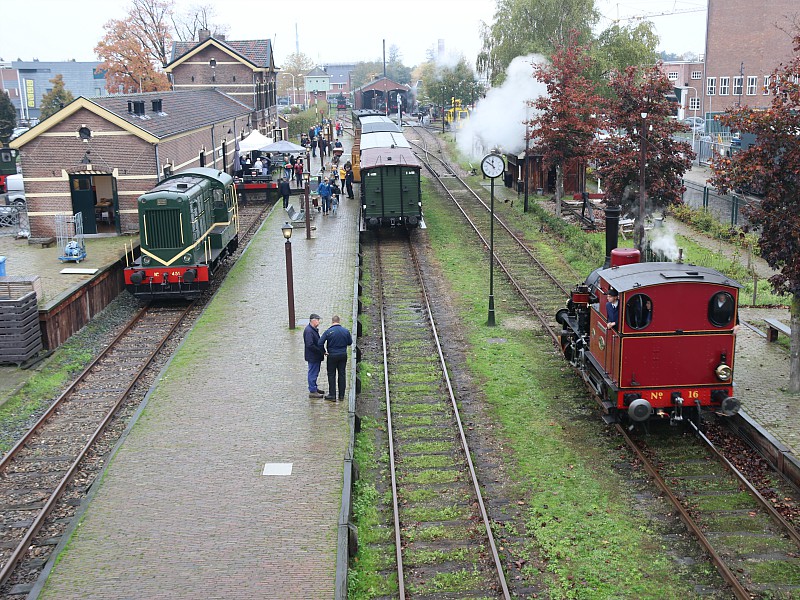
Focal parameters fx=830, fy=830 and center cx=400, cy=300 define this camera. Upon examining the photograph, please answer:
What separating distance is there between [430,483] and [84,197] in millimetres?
19779

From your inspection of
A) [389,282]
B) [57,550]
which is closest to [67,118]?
[389,282]

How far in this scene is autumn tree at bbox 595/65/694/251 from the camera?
24688 mm

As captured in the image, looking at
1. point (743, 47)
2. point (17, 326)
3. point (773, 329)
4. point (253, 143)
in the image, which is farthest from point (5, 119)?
point (773, 329)

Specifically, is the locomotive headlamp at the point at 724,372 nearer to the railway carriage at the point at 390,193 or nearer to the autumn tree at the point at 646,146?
the autumn tree at the point at 646,146

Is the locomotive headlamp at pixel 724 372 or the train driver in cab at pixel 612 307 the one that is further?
the train driver in cab at pixel 612 307

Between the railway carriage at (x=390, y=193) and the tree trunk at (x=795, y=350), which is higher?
the railway carriage at (x=390, y=193)

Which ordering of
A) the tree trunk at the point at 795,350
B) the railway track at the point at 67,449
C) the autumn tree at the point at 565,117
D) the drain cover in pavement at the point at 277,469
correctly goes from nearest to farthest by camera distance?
the railway track at the point at 67,449, the drain cover in pavement at the point at 277,469, the tree trunk at the point at 795,350, the autumn tree at the point at 565,117

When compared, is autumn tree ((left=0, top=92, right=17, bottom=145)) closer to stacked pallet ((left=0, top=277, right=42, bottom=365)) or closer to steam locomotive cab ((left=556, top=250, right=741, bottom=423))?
stacked pallet ((left=0, top=277, right=42, bottom=365))

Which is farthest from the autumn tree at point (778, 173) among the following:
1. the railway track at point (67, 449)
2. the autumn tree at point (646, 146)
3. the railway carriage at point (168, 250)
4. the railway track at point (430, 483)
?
the railway carriage at point (168, 250)

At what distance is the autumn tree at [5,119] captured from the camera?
55656mm

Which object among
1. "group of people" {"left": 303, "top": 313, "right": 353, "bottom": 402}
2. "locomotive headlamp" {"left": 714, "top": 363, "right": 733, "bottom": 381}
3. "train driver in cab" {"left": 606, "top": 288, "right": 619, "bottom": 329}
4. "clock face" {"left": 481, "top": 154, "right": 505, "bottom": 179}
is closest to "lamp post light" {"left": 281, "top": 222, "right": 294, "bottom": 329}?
"group of people" {"left": 303, "top": 313, "right": 353, "bottom": 402}

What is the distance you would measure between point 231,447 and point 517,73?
1455 inches

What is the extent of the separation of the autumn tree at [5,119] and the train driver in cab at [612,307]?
Answer: 51492 millimetres

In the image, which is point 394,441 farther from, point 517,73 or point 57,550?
point 517,73
